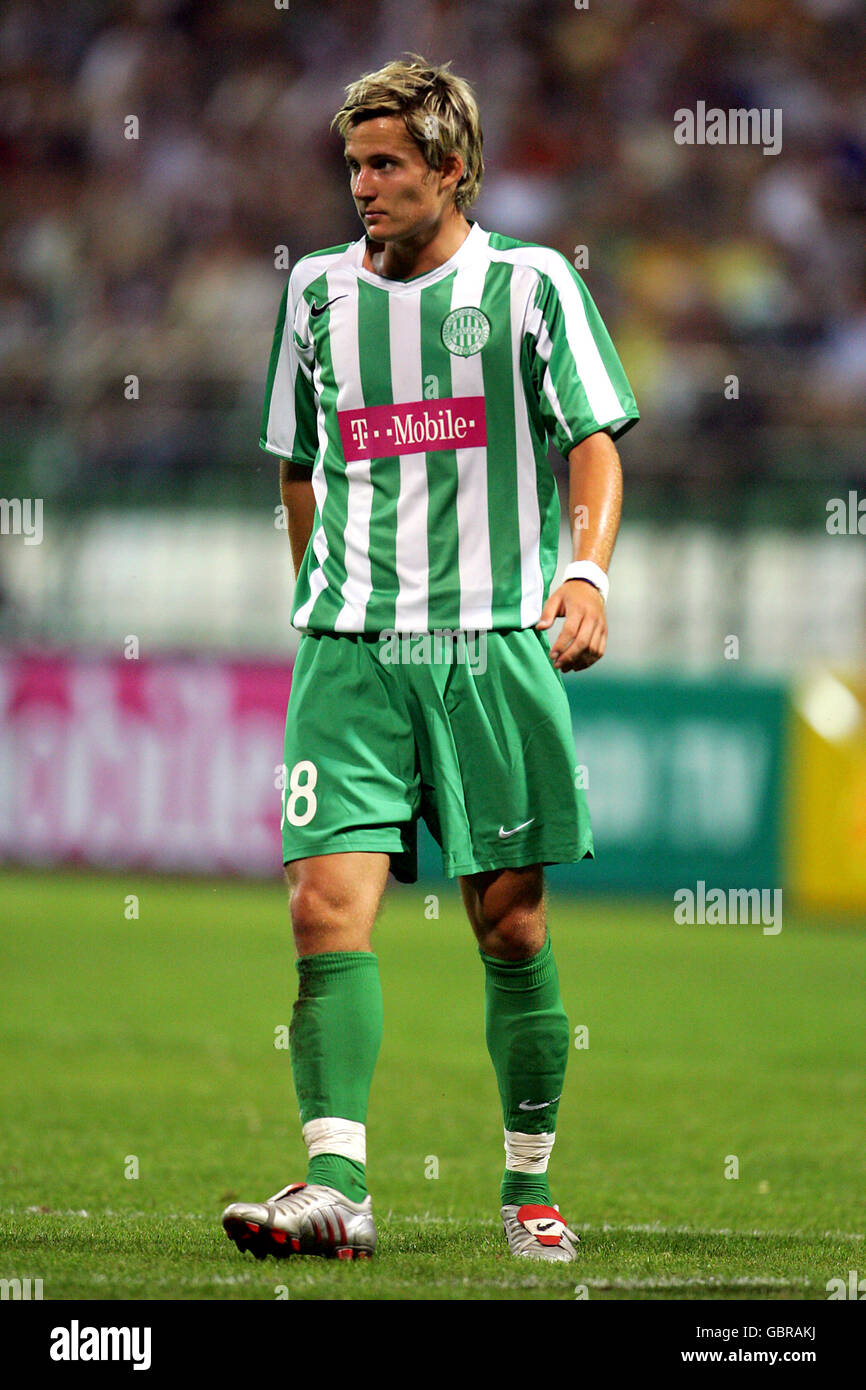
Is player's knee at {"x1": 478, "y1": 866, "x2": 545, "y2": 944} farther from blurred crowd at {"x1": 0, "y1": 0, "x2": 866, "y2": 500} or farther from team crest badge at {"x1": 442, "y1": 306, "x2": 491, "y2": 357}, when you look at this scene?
blurred crowd at {"x1": 0, "y1": 0, "x2": 866, "y2": 500}

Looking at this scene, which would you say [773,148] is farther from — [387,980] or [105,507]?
[387,980]

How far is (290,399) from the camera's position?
396 cm

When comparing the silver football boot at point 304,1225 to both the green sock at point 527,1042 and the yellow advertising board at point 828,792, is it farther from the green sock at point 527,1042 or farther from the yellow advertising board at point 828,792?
the yellow advertising board at point 828,792

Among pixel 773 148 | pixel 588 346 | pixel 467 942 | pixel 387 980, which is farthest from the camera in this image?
pixel 773 148

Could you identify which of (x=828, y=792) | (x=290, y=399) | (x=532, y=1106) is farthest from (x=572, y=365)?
(x=828, y=792)

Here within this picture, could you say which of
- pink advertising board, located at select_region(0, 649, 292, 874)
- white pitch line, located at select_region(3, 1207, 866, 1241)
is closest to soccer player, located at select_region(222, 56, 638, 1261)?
white pitch line, located at select_region(3, 1207, 866, 1241)

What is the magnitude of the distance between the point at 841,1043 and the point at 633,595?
17.6 feet

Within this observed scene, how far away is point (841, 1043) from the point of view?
778 centimetres

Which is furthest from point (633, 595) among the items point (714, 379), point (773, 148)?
point (773, 148)

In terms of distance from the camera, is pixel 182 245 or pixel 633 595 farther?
pixel 182 245

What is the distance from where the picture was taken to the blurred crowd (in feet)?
44.3

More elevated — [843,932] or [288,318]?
[288,318]

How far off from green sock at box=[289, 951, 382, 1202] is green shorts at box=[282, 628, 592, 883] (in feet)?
0.72

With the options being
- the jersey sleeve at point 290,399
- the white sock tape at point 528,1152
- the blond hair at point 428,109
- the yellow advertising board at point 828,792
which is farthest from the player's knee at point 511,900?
the yellow advertising board at point 828,792
